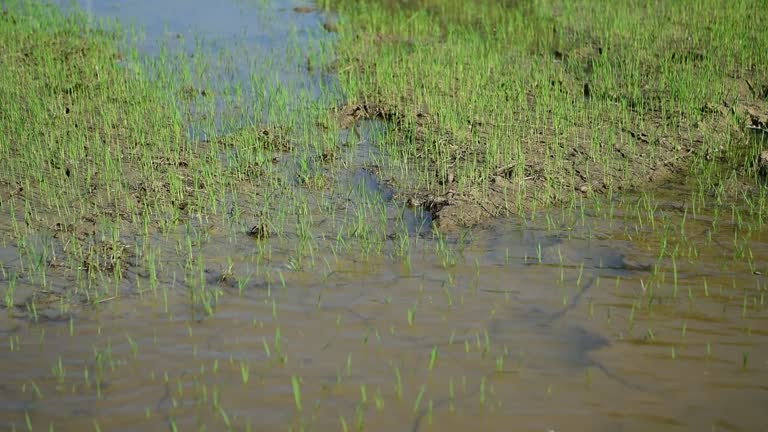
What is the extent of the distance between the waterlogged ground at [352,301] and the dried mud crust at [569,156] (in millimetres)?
106

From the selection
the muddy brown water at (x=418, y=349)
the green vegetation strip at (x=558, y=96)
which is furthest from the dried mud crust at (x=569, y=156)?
the muddy brown water at (x=418, y=349)

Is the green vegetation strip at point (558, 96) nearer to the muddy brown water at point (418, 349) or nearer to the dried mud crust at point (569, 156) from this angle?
the dried mud crust at point (569, 156)

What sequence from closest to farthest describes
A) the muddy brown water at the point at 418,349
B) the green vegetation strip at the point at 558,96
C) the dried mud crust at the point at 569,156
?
the muddy brown water at the point at 418,349
the dried mud crust at the point at 569,156
the green vegetation strip at the point at 558,96

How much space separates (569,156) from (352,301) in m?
2.24

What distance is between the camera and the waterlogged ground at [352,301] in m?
2.75

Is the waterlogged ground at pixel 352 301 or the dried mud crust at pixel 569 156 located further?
the dried mud crust at pixel 569 156

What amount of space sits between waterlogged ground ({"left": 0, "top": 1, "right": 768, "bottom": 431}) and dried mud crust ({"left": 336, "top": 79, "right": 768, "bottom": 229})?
0.11 meters

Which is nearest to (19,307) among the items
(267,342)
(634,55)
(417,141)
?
(267,342)

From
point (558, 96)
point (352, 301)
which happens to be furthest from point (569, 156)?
point (352, 301)

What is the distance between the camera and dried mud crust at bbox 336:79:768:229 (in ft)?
14.8

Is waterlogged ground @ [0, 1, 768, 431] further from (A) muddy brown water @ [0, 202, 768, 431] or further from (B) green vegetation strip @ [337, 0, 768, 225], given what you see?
(B) green vegetation strip @ [337, 0, 768, 225]

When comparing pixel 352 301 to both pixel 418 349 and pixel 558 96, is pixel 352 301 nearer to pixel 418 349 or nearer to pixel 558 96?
pixel 418 349

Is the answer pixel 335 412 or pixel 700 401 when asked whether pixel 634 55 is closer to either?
pixel 700 401

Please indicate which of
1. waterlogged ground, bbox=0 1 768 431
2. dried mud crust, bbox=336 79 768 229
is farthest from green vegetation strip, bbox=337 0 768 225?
waterlogged ground, bbox=0 1 768 431
